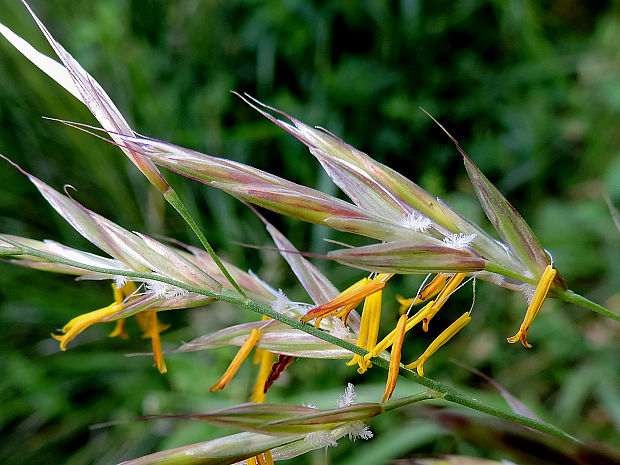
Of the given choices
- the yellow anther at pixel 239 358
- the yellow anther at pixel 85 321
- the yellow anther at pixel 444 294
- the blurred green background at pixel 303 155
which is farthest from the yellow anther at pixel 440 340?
the blurred green background at pixel 303 155

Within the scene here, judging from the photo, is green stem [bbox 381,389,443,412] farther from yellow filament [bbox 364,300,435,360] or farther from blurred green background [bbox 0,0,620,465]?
blurred green background [bbox 0,0,620,465]

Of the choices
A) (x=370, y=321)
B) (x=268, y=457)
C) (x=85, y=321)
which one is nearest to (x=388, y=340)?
(x=370, y=321)

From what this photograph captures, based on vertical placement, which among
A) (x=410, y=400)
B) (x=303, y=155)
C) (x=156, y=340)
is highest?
(x=303, y=155)

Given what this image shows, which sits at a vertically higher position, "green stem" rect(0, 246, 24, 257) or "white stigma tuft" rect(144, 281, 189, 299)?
"green stem" rect(0, 246, 24, 257)

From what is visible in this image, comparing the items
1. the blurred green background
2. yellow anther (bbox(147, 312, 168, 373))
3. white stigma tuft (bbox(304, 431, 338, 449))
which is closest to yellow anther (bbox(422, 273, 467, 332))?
white stigma tuft (bbox(304, 431, 338, 449))

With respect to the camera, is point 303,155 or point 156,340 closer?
point 156,340

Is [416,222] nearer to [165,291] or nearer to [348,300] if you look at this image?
[348,300]
